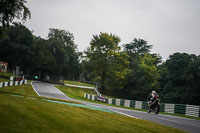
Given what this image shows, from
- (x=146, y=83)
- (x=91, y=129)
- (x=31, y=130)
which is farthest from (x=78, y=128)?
(x=146, y=83)

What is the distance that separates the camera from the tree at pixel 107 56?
2212 inches

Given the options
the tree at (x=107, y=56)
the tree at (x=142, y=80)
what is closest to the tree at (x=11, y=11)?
the tree at (x=107, y=56)

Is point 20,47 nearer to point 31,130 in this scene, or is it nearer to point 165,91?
point 165,91

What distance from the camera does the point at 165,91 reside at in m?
60.1

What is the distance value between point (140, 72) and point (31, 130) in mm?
58135

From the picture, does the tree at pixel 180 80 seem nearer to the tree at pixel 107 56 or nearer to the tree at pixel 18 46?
the tree at pixel 107 56

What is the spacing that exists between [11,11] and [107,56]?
4321cm

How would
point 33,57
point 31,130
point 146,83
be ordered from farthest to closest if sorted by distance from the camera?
point 33,57 < point 146,83 < point 31,130

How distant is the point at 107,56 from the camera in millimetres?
57156

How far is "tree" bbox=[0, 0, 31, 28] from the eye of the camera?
14.0m

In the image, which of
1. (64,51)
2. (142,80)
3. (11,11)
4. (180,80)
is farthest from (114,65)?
(11,11)

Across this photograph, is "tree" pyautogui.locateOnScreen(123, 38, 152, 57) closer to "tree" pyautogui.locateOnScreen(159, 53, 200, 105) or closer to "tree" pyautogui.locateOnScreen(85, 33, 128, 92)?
"tree" pyautogui.locateOnScreen(159, 53, 200, 105)

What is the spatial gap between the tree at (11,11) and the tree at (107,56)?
131 ft

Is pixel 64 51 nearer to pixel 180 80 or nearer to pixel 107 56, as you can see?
pixel 107 56
